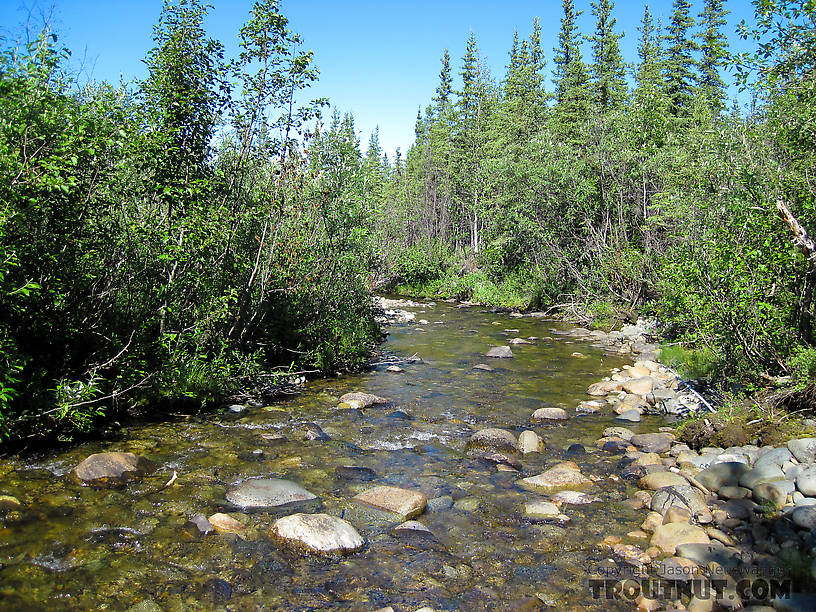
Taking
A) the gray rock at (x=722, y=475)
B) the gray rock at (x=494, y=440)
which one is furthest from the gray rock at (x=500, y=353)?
the gray rock at (x=722, y=475)

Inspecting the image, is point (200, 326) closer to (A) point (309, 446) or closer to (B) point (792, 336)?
(A) point (309, 446)

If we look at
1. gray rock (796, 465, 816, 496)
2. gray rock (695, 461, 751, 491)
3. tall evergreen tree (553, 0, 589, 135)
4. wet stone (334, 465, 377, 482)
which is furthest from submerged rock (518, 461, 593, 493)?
tall evergreen tree (553, 0, 589, 135)

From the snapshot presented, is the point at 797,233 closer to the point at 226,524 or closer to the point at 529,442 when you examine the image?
the point at 529,442

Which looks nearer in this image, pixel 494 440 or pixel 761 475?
pixel 761 475

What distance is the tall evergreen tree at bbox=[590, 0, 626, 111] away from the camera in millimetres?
47881

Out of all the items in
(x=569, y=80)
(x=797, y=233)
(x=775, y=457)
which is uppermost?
(x=569, y=80)

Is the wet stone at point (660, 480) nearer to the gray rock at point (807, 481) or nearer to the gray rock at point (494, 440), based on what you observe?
the gray rock at point (807, 481)

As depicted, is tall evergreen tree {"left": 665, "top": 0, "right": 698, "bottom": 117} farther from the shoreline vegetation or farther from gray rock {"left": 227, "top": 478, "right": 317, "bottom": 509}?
gray rock {"left": 227, "top": 478, "right": 317, "bottom": 509}

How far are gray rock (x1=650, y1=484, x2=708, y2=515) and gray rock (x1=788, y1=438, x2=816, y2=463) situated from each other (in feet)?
3.95

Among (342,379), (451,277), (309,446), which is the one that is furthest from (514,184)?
(309,446)

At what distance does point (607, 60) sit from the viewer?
1896 inches

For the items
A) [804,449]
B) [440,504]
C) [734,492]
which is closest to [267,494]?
[440,504]

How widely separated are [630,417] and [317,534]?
6.89m

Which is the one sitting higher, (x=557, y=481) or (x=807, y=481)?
(x=807, y=481)
